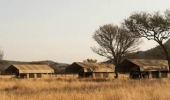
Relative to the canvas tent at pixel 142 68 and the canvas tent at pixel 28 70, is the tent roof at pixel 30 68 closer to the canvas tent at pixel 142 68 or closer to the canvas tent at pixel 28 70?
the canvas tent at pixel 28 70

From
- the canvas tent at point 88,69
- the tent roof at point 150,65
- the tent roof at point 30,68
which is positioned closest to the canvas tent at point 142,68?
the tent roof at point 150,65

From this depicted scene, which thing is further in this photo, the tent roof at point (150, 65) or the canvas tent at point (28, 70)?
the canvas tent at point (28, 70)

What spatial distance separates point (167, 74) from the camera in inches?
2206

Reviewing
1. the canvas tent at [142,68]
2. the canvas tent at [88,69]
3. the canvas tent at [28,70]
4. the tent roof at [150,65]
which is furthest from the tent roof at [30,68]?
the tent roof at [150,65]

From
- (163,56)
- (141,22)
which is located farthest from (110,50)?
(163,56)

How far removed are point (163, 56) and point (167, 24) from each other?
54489mm

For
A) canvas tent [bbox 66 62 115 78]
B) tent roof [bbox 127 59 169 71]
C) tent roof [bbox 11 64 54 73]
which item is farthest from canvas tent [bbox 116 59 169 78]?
tent roof [bbox 11 64 54 73]

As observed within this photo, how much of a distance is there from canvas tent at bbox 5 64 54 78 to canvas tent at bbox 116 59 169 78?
21.2 metres

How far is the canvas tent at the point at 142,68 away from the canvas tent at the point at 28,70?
2119 cm

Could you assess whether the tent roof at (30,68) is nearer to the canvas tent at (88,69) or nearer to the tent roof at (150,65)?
the canvas tent at (88,69)

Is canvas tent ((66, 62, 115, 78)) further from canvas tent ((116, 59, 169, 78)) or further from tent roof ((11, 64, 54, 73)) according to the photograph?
canvas tent ((116, 59, 169, 78))

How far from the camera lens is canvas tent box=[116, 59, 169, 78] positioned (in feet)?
166

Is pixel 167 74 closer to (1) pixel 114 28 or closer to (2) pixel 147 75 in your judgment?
(2) pixel 147 75

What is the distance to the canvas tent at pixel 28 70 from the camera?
65.7m
